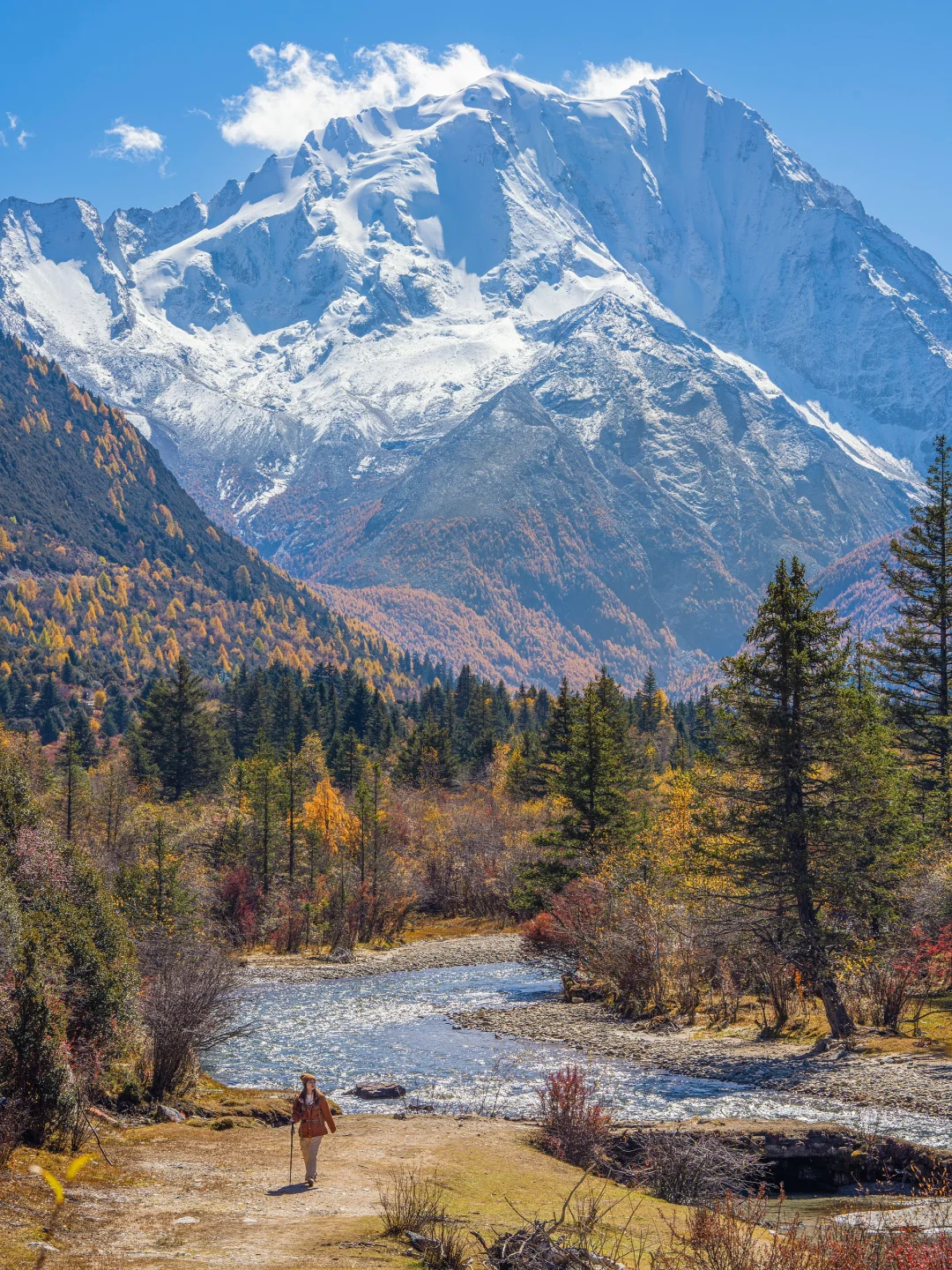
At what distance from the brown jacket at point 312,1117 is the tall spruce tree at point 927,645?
33.2 meters

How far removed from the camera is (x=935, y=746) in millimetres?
46219

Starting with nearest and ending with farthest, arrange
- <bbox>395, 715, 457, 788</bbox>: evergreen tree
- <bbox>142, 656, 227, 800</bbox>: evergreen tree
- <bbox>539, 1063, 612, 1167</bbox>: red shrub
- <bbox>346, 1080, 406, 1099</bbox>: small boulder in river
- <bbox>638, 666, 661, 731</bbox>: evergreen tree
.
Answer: <bbox>539, 1063, 612, 1167</bbox>: red shrub, <bbox>346, 1080, 406, 1099</bbox>: small boulder in river, <bbox>142, 656, 227, 800</bbox>: evergreen tree, <bbox>395, 715, 457, 788</bbox>: evergreen tree, <bbox>638, 666, 661, 731</bbox>: evergreen tree

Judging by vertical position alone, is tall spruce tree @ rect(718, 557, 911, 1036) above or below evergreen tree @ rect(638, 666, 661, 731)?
below

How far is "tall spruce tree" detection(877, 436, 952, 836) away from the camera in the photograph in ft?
152

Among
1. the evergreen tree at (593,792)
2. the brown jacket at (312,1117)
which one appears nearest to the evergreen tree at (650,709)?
the evergreen tree at (593,792)

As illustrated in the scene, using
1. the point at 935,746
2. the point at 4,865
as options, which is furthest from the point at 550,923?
the point at 4,865

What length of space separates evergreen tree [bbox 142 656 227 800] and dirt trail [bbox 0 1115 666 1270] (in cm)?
7229

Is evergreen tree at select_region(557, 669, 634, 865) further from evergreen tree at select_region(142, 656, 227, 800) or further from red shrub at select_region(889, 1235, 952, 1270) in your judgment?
evergreen tree at select_region(142, 656, 227, 800)

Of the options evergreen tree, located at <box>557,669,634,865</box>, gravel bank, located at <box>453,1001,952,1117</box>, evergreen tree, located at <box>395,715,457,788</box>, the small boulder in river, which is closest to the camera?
gravel bank, located at <box>453,1001,952,1117</box>

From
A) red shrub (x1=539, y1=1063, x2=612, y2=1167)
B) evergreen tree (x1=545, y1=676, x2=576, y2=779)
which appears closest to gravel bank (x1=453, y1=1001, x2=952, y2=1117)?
red shrub (x1=539, y1=1063, x2=612, y2=1167)

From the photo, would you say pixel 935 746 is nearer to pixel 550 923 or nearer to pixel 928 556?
pixel 928 556

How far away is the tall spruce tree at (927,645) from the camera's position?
4647 cm

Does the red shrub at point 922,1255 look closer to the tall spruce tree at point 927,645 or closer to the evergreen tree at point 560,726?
the tall spruce tree at point 927,645

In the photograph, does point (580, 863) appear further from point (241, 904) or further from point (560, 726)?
point (241, 904)
